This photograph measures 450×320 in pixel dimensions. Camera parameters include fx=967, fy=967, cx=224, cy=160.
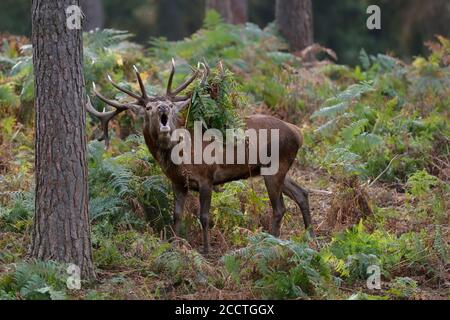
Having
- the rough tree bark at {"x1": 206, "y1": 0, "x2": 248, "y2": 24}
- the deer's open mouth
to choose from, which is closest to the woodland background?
the deer's open mouth

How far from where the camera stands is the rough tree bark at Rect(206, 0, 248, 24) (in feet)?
73.9

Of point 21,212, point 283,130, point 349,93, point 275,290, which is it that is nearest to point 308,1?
point 349,93

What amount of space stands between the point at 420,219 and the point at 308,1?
833cm

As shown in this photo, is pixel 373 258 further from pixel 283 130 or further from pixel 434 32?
pixel 434 32

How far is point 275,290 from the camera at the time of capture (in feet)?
28.6

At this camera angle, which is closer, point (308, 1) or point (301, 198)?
point (301, 198)

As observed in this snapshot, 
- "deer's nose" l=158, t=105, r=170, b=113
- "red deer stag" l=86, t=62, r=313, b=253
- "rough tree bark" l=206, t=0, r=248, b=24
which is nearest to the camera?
"deer's nose" l=158, t=105, r=170, b=113

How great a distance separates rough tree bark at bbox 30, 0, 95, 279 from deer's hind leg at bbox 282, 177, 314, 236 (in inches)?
122

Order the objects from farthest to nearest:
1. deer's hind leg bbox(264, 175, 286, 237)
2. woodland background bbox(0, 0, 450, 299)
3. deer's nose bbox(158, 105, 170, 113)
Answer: deer's hind leg bbox(264, 175, 286, 237) < deer's nose bbox(158, 105, 170, 113) < woodland background bbox(0, 0, 450, 299)

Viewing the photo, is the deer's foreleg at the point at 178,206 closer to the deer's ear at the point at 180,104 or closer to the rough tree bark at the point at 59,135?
the deer's ear at the point at 180,104

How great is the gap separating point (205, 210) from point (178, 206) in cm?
35

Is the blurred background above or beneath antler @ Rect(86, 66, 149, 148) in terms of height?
above

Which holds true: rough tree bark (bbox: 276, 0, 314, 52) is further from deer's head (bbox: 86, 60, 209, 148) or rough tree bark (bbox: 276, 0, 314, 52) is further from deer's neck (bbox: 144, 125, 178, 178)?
deer's neck (bbox: 144, 125, 178, 178)

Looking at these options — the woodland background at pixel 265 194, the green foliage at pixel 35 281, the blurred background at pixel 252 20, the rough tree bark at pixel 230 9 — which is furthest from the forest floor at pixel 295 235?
the blurred background at pixel 252 20
